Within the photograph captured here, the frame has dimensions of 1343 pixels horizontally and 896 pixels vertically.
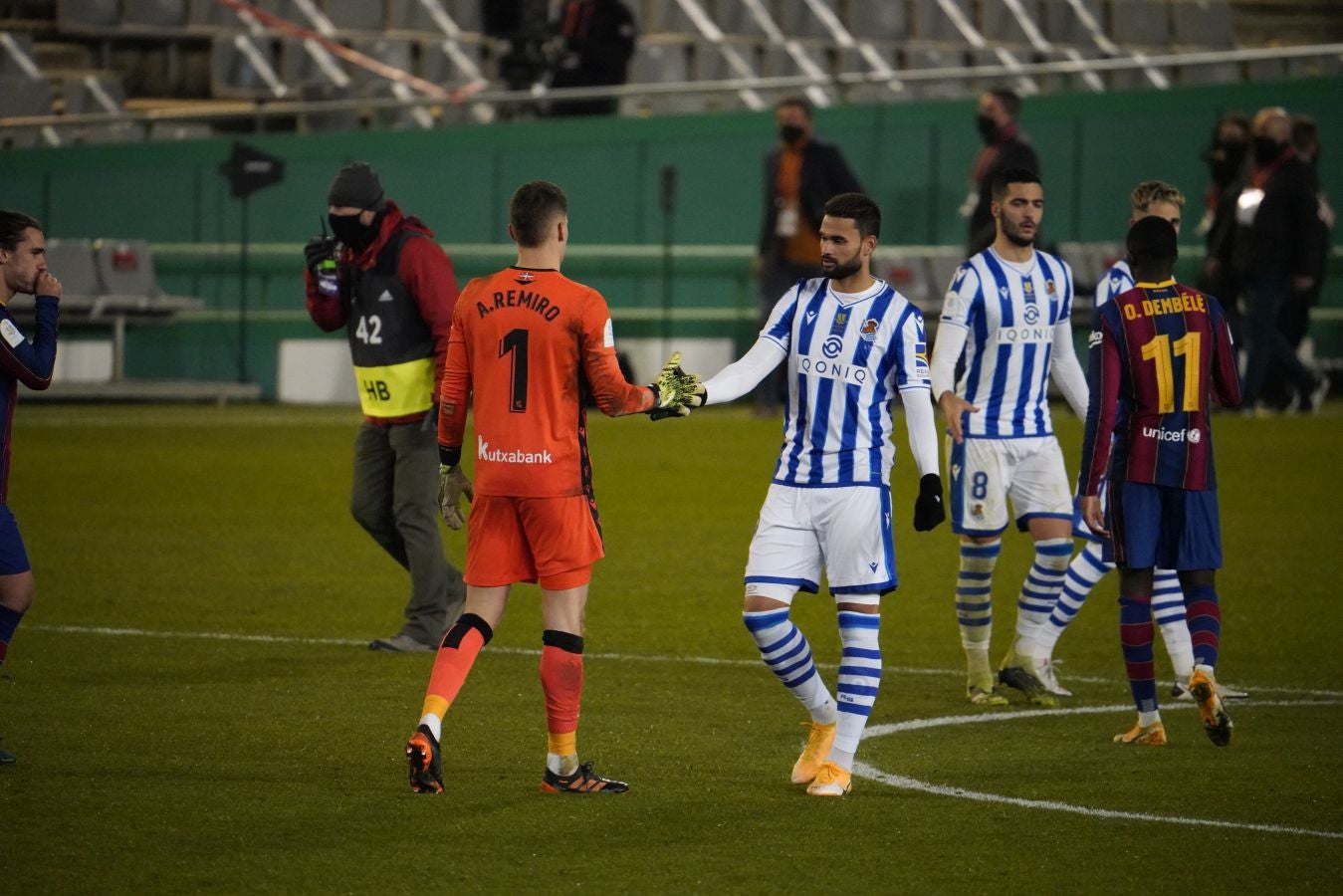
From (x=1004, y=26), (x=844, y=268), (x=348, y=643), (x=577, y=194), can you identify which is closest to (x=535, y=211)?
(x=844, y=268)

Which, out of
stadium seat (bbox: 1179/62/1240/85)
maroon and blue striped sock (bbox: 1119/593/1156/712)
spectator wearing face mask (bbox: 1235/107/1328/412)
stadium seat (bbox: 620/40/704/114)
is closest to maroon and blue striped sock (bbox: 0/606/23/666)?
maroon and blue striped sock (bbox: 1119/593/1156/712)

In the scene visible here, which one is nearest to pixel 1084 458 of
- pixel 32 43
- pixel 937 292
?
pixel 937 292

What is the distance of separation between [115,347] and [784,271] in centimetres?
867

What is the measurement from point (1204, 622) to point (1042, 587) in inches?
49.1

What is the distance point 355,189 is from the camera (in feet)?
32.1

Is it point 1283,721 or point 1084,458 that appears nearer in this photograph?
point 1084,458

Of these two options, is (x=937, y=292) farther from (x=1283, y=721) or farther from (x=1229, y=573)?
(x=1283, y=721)

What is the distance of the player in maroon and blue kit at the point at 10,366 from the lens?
7262mm

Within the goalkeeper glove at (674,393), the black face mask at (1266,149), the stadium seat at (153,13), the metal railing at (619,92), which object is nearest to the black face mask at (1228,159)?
the black face mask at (1266,149)

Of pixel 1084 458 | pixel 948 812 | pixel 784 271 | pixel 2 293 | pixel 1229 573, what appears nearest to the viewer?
pixel 948 812

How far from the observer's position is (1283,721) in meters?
8.52

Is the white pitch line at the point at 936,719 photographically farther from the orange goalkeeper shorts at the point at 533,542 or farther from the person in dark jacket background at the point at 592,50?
the person in dark jacket background at the point at 592,50

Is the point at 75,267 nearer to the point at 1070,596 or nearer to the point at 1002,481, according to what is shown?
the point at 1002,481

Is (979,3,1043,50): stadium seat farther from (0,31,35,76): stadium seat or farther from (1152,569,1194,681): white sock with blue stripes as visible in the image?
(1152,569,1194,681): white sock with blue stripes
